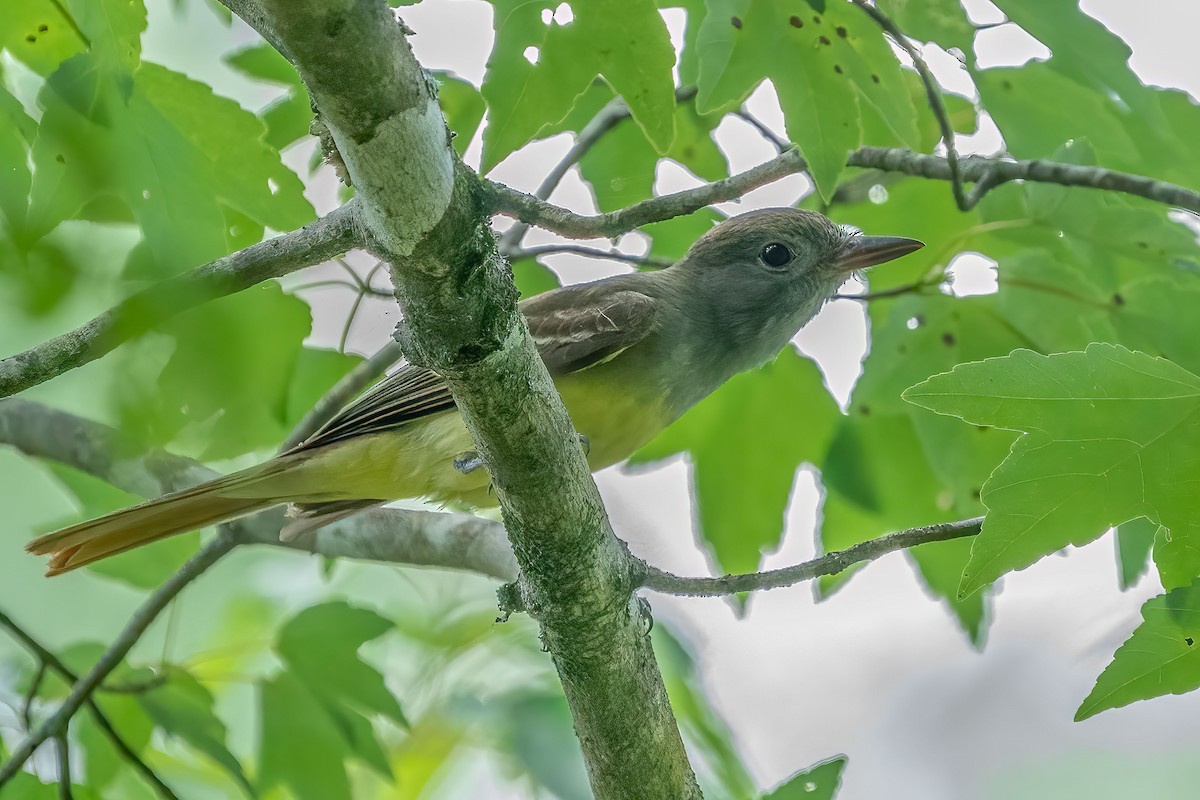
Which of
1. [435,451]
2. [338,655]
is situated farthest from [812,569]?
[338,655]

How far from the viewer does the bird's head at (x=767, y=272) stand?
373cm

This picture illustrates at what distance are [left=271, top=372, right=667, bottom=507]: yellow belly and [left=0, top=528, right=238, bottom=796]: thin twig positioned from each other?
330 mm

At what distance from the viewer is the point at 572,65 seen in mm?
2461

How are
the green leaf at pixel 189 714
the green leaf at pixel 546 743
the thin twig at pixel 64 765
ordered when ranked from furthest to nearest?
the green leaf at pixel 546 743 → the green leaf at pixel 189 714 → the thin twig at pixel 64 765

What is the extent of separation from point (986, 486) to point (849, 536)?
176cm

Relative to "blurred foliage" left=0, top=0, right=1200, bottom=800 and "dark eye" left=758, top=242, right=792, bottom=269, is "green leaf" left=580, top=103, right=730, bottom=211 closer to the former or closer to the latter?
"blurred foliage" left=0, top=0, right=1200, bottom=800

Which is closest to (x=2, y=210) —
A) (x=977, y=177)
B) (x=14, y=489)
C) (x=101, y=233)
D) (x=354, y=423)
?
(x=101, y=233)

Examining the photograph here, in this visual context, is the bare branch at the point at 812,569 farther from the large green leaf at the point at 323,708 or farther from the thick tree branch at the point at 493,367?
the large green leaf at the point at 323,708

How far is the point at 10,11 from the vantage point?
2.78 meters

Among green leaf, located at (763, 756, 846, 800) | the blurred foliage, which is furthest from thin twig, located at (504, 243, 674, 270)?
green leaf, located at (763, 756, 846, 800)

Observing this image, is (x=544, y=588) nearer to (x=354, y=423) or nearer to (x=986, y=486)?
(x=986, y=486)

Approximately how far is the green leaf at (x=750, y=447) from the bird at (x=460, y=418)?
12 cm

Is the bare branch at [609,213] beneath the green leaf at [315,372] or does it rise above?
beneath

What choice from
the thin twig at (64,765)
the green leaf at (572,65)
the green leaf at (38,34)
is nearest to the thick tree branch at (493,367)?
the green leaf at (572,65)
